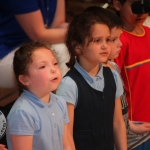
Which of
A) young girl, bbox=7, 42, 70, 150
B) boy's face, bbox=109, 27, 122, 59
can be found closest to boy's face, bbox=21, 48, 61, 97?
young girl, bbox=7, 42, 70, 150

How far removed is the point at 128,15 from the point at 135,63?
20cm

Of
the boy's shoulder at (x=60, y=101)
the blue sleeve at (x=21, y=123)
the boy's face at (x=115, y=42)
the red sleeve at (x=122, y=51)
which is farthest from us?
the red sleeve at (x=122, y=51)

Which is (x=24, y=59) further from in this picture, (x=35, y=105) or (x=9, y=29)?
(x=9, y=29)

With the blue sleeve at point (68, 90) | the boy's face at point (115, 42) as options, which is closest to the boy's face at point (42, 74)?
the blue sleeve at point (68, 90)

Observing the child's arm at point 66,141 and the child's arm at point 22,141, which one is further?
the child's arm at point 66,141

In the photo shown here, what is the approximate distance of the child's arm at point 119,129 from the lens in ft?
4.67

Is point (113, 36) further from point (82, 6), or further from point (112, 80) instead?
point (82, 6)

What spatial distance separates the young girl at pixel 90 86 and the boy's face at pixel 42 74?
5.5 inches

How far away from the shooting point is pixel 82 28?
1288 mm

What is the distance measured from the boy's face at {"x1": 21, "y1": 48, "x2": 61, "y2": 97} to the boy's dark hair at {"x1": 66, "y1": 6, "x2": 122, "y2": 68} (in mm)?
189

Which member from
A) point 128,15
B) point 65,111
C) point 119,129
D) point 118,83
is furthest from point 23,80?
point 128,15

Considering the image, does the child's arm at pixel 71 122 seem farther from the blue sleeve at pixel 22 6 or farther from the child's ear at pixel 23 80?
the blue sleeve at pixel 22 6

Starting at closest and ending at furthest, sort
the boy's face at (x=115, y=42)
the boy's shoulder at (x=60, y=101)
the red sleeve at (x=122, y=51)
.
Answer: the boy's shoulder at (x=60, y=101) < the boy's face at (x=115, y=42) < the red sleeve at (x=122, y=51)

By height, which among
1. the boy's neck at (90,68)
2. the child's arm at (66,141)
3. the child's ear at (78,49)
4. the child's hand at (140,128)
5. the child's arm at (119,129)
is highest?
the child's ear at (78,49)
